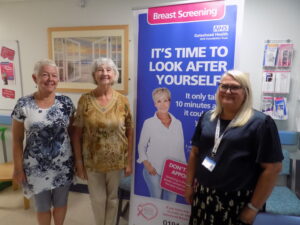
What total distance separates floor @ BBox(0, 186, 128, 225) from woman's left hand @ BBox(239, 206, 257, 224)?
1.40 metres

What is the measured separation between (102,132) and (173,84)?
0.61 meters

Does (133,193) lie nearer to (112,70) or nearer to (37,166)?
(37,166)

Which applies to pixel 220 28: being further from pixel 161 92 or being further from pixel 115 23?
pixel 115 23

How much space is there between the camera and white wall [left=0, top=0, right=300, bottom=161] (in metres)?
2.12

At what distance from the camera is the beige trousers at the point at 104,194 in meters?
1.75

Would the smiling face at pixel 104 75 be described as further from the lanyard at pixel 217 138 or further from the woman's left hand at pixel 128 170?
the lanyard at pixel 217 138

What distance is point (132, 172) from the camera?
1859 mm

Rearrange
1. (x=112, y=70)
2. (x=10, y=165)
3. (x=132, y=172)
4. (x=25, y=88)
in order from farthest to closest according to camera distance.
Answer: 1. (x=25, y=88)
2. (x=10, y=165)
3. (x=132, y=172)
4. (x=112, y=70)

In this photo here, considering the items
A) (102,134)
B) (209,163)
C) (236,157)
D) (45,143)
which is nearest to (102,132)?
(102,134)

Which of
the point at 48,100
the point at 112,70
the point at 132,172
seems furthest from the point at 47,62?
the point at 132,172

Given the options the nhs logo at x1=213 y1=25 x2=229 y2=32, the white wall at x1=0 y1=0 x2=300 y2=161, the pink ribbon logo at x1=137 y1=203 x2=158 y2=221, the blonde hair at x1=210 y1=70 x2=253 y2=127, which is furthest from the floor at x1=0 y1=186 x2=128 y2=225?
the nhs logo at x1=213 y1=25 x2=229 y2=32

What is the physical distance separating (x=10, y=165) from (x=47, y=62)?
189 centimetres

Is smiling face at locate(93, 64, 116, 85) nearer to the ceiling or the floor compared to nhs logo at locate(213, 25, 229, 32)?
nearer to the floor

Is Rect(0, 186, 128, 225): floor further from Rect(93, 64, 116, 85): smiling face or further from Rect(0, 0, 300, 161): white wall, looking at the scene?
Rect(93, 64, 116, 85): smiling face
